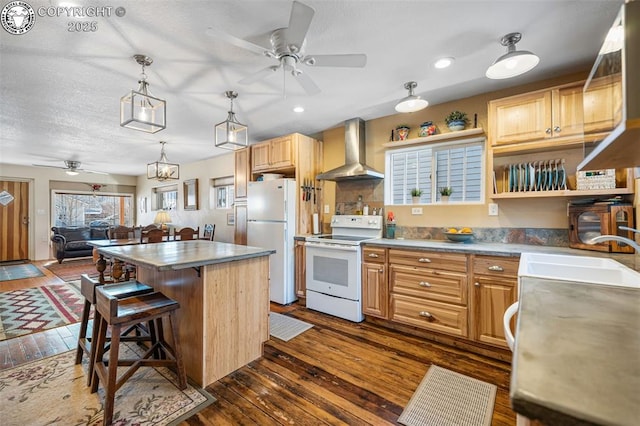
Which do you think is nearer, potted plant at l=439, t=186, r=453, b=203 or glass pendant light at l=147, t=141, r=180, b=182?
potted plant at l=439, t=186, r=453, b=203

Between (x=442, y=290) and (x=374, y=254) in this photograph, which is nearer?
(x=442, y=290)

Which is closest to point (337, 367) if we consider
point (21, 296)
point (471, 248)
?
point (471, 248)

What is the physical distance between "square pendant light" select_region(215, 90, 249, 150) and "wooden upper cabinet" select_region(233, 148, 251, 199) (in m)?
1.55

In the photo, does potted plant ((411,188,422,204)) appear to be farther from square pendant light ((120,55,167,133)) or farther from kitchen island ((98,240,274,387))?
square pendant light ((120,55,167,133))

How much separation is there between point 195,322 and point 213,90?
2.23 metres

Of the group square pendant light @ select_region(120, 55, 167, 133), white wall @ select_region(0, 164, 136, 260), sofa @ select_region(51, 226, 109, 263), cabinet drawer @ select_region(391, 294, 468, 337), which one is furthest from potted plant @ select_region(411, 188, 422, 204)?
white wall @ select_region(0, 164, 136, 260)

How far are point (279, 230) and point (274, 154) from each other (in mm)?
1163

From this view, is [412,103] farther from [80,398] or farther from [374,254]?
[80,398]

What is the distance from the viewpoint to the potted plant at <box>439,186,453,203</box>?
3.13m

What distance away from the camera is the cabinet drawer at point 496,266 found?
2.25 meters

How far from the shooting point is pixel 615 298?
0.95 metres

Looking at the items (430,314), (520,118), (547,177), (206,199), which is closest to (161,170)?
(206,199)

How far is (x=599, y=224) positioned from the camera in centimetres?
219

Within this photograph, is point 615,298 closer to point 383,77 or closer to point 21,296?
point 383,77
